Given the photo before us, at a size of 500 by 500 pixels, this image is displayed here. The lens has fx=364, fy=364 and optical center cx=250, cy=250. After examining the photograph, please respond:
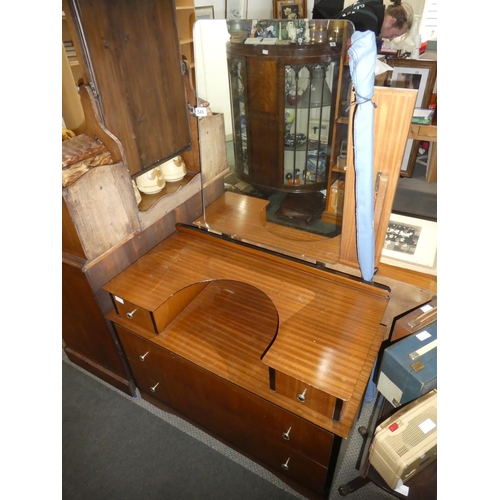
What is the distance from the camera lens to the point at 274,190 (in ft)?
6.64

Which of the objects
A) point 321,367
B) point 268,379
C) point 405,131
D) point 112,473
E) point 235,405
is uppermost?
point 405,131

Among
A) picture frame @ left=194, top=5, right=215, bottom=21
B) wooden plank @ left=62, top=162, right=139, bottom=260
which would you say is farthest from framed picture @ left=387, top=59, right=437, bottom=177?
wooden plank @ left=62, top=162, right=139, bottom=260

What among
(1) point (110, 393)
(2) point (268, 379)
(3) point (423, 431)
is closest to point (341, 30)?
(2) point (268, 379)

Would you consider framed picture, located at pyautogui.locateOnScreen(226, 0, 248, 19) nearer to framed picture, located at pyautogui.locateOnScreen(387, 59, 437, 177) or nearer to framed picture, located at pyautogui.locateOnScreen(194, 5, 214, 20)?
framed picture, located at pyautogui.locateOnScreen(194, 5, 214, 20)

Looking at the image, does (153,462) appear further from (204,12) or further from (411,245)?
(204,12)

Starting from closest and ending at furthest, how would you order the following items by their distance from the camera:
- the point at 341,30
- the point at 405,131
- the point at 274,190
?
the point at 405,131 → the point at 341,30 → the point at 274,190

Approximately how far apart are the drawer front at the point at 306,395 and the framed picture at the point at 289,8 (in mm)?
4211

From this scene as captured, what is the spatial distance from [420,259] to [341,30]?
3.36ft

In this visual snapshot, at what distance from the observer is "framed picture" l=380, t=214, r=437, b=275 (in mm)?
1481

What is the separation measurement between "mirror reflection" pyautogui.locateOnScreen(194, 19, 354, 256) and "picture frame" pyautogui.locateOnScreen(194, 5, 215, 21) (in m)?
1.91

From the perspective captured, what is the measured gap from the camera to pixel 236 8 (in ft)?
12.2

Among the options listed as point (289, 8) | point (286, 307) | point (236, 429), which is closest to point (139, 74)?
point (286, 307)

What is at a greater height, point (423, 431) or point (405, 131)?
point (405, 131)

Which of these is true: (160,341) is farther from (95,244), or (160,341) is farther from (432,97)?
(432,97)
